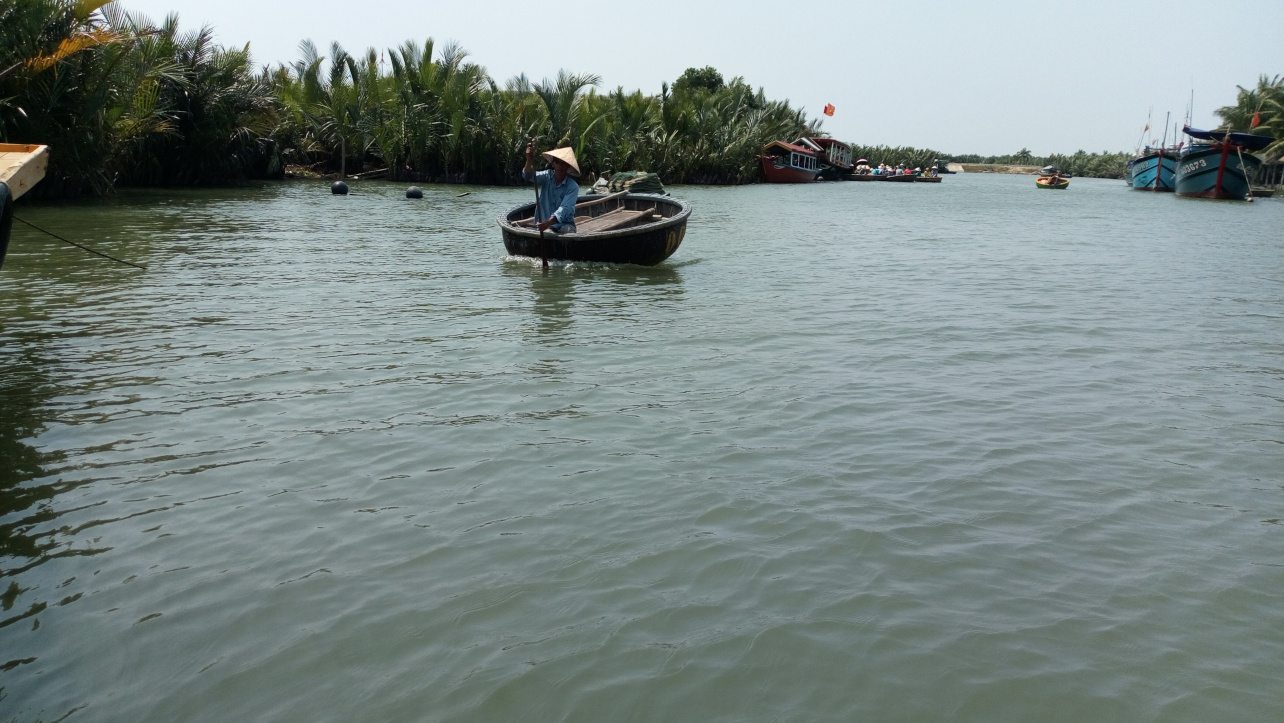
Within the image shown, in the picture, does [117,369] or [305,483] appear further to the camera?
[117,369]

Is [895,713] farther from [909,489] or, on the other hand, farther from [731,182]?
[731,182]

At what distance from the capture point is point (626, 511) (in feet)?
15.8

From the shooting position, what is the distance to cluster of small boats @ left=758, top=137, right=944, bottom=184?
Result: 181ft

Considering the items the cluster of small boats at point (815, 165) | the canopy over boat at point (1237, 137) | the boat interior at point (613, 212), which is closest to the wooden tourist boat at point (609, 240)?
the boat interior at point (613, 212)

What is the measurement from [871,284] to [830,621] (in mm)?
10111

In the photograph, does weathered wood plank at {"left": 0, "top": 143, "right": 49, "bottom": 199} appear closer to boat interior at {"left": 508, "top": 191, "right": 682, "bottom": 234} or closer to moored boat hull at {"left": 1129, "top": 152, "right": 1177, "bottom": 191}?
boat interior at {"left": 508, "top": 191, "right": 682, "bottom": 234}

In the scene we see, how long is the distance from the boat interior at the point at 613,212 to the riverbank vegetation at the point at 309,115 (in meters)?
6.73

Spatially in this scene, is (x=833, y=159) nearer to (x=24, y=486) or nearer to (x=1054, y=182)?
(x=1054, y=182)

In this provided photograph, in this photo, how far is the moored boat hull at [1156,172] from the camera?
5369 cm

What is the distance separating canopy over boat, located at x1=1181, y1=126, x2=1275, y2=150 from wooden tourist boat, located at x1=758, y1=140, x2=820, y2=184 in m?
19.9

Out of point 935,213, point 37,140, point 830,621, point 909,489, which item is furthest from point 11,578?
point 935,213

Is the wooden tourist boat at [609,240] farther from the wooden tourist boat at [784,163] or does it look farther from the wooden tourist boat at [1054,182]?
the wooden tourist boat at [1054,182]

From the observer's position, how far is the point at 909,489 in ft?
17.0

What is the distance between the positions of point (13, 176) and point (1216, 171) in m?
47.3
